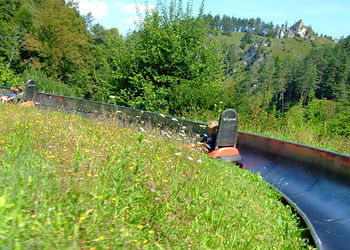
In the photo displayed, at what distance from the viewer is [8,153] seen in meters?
4.63

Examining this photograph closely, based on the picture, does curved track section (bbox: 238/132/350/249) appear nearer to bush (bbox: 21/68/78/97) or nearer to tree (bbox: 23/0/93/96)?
bush (bbox: 21/68/78/97)

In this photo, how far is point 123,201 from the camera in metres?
3.60

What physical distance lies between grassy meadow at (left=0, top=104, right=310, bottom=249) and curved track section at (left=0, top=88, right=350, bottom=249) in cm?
35

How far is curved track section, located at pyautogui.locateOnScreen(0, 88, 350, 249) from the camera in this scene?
16.8 ft

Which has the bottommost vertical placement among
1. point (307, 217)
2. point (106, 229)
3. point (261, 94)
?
point (307, 217)

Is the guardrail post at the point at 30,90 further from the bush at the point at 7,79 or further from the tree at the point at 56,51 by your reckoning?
the tree at the point at 56,51

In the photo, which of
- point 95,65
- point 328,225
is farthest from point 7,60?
point 328,225

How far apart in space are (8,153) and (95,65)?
2323 inches

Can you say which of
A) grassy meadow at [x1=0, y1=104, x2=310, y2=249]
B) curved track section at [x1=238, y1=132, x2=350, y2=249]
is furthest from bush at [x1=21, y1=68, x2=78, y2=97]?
grassy meadow at [x1=0, y1=104, x2=310, y2=249]

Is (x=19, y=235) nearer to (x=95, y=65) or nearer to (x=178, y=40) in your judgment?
(x=178, y=40)

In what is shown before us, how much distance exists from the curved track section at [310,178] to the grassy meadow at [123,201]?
1.14 feet

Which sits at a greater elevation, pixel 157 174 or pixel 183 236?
pixel 157 174

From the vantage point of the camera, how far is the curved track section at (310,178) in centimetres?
513

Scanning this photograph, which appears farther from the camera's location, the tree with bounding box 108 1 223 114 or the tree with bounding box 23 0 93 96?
the tree with bounding box 23 0 93 96
